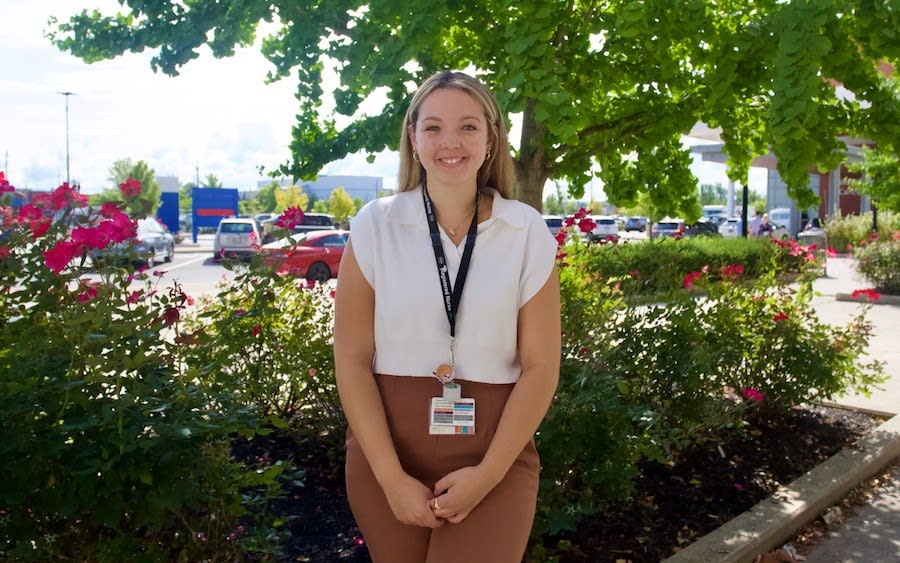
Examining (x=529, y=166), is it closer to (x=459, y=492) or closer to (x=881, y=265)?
(x=459, y=492)

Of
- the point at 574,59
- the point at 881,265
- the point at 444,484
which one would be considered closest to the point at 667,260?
the point at 574,59

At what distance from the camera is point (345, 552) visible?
365cm

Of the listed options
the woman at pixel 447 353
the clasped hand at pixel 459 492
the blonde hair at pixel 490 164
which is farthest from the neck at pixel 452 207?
the clasped hand at pixel 459 492

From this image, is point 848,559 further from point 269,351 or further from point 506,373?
point 269,351

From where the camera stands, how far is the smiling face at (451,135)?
2.13 metres

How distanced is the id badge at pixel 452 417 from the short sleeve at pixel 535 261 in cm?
30

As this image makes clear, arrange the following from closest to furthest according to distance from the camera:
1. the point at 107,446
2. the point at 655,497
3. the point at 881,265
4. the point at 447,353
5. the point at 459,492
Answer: the point at 459,492
the point at 447,353
the point at 107,446
the point at 655,497
the point at 881,265

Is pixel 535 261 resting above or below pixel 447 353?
above

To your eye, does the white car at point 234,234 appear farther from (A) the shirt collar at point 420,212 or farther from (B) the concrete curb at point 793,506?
(A) the shirt collar at point 420,212

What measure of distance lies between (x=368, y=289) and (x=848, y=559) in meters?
3.16

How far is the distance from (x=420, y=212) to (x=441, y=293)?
0.80 ft

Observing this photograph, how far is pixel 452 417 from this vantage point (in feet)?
6.64

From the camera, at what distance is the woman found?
2014mm

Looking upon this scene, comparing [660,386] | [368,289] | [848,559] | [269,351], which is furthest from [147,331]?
[848,559]
